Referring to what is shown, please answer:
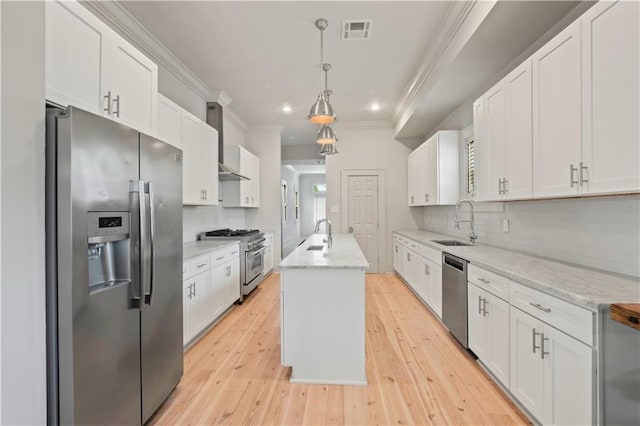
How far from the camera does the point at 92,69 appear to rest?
1.76 m

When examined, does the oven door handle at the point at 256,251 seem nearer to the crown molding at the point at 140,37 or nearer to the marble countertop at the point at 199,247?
the marble countertop at the point at 199,247

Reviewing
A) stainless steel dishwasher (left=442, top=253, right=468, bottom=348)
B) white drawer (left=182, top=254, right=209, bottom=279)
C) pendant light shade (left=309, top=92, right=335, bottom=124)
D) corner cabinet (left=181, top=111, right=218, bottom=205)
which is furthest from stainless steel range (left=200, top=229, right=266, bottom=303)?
stainless steel dishwasher (left=442, top=253, right=468, bottom=348)

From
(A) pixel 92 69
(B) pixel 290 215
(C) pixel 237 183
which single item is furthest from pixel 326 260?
(B) pixel 290 215

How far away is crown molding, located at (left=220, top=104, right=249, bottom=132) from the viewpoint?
4998mm

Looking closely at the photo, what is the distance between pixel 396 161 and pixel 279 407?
5045 millimetres

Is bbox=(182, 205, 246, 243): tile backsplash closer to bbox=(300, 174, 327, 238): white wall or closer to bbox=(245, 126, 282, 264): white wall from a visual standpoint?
bbox=(245, 126, 282, 264): white wall

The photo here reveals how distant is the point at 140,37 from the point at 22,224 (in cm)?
248

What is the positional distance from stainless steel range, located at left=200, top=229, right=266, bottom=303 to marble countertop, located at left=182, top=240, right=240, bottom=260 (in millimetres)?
219

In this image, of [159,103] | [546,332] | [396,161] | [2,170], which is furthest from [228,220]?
[546,332]

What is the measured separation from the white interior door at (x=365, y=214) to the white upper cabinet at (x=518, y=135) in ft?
12.0

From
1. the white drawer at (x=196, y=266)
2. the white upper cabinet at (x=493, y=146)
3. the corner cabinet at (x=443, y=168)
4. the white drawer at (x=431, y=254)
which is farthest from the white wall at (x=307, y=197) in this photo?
the white upper cabinet at (x=493, y=146)

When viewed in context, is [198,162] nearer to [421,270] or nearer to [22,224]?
[22,224]

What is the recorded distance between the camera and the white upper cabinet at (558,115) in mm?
1666

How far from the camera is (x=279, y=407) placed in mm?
1942
